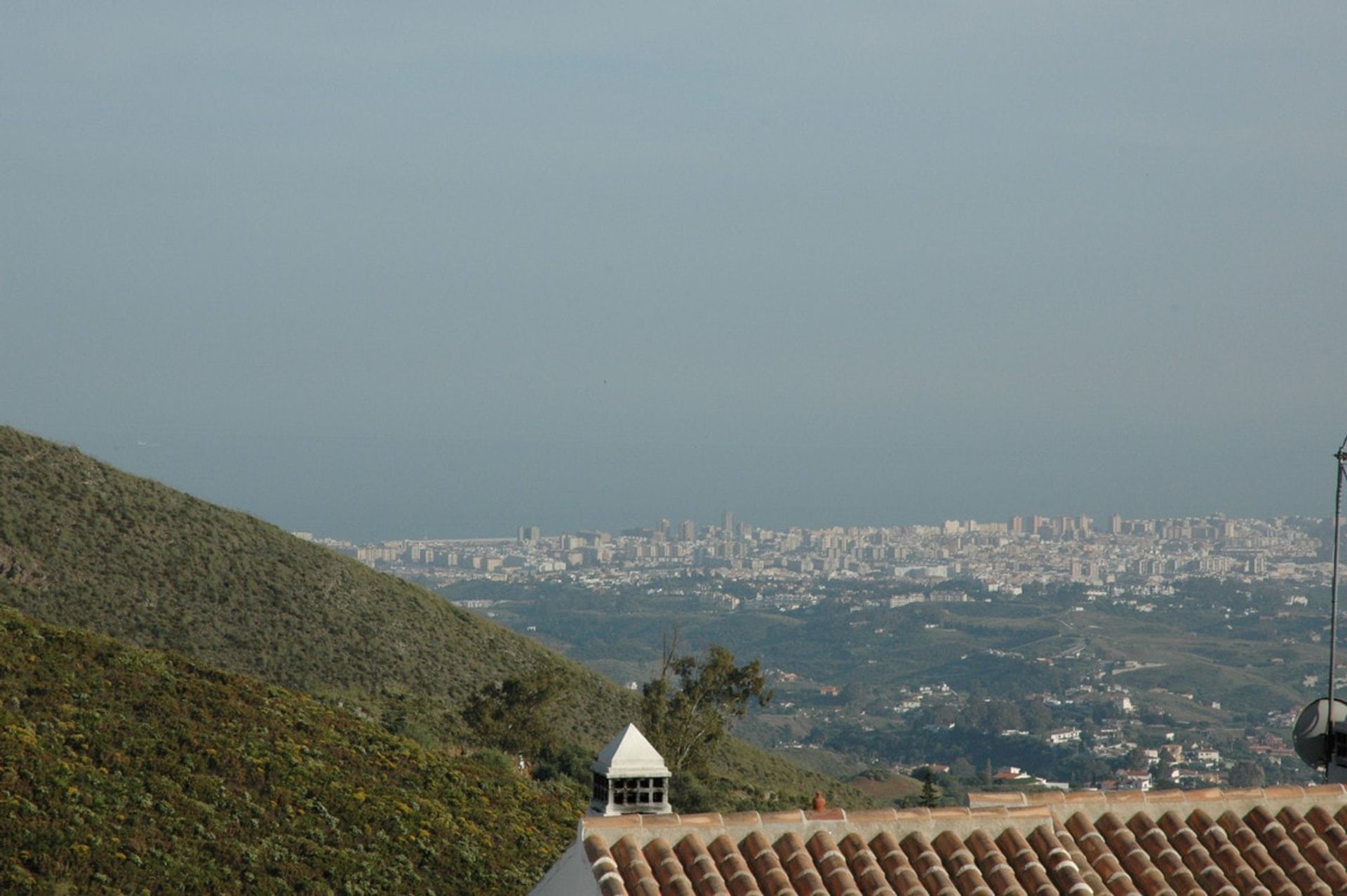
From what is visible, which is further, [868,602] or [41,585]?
[868,602]

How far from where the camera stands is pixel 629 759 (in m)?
12.0

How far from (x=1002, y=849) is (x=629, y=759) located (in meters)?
2.99

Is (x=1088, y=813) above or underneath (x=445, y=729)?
above

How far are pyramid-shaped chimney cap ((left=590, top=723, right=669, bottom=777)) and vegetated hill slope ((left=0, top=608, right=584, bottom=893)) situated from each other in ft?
31.2

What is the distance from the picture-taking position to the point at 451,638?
4862 cm

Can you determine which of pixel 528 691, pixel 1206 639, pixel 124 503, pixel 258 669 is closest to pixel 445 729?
pixel 528 691

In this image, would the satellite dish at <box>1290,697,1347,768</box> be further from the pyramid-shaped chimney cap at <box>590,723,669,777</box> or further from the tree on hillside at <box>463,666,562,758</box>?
the tree on hillside at <box>463,666,562,758</box>

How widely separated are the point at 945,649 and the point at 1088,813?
135 meters

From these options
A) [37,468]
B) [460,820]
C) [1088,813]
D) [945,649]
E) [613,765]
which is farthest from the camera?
[945,649]

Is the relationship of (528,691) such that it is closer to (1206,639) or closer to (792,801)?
(792,801)

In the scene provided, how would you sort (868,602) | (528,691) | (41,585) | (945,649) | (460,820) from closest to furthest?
(460,820) → (528,691) → (41,585) → (945,649) → (868,602)

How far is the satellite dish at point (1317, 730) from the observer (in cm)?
1344

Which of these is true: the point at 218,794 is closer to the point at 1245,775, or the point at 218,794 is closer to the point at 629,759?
the point at 629,759

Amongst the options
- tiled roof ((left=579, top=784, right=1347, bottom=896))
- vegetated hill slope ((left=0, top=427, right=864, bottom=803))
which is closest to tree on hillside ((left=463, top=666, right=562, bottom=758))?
vegetated hill slope ((left=0, top=427, right=864, bottom=803))
